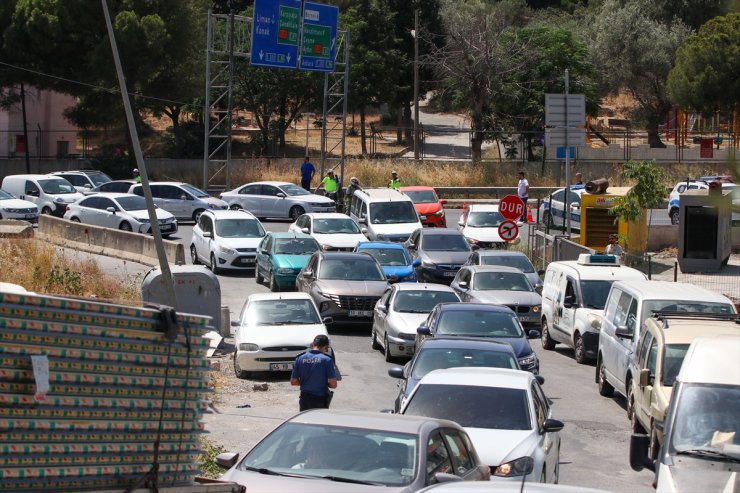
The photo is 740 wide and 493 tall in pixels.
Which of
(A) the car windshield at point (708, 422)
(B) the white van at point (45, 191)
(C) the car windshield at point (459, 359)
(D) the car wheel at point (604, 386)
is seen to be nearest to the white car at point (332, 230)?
(D) the car wheel at point (604, 386)

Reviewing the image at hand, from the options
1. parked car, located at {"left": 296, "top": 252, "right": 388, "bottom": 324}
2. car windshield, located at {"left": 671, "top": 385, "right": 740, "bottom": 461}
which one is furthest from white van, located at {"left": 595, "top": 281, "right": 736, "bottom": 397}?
parked car, located at {"left": 296, "top": 252, "right": 388, "bottom": 324}

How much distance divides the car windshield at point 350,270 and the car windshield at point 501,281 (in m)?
2.21

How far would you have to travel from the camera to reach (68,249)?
3095cm

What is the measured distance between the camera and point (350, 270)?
2473cm

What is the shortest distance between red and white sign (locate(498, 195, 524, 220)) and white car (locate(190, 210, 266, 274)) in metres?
6.95

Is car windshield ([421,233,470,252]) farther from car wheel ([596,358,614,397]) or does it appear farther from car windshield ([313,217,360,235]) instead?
car wheel ([596,358,614,397])

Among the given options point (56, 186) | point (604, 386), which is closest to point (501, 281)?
point (604, 386)

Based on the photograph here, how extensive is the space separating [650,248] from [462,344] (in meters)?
23.4

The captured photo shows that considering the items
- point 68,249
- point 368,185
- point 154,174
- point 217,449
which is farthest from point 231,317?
point 154,174

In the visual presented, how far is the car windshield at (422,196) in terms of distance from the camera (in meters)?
39.1

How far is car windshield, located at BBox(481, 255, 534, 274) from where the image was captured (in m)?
26.7

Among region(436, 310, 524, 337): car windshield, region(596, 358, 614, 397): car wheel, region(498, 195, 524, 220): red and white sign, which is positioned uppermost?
region(498, 195, 524, 220): red and white sign

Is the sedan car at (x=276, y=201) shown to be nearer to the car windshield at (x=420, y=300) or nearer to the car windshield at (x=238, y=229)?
the car windshield at (x=238, y=229)

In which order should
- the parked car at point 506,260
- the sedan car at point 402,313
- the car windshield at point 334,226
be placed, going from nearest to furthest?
the sedan car at point 402,313 → the parked car at point 506,260 → the car windshield at point 334,226
